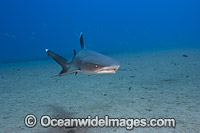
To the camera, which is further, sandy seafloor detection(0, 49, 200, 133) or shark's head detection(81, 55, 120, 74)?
sandy seafloor detection(0, 49, 200, 133)

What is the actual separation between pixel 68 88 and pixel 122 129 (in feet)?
11.0

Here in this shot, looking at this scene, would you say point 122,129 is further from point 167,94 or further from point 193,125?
point 167,94

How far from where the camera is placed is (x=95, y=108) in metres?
3.99

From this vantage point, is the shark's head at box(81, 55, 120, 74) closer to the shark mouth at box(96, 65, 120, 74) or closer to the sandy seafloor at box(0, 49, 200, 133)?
the shark mouth at box(96, 65, 120, 74)

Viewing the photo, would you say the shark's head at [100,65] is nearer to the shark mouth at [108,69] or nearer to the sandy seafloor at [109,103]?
the shark mouth at [108,69]

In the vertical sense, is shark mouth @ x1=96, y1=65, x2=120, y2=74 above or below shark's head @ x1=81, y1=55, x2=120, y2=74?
below

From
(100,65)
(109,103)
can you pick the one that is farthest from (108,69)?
(109,103)

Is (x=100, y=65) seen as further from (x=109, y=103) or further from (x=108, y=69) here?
(x=109, y=103)

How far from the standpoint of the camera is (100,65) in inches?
106

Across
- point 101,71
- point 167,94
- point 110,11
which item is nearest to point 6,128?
point 101,71

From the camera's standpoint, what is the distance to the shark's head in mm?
2637

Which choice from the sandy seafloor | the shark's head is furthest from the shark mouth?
the sandy seafloor

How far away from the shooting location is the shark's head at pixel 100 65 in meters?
2.64

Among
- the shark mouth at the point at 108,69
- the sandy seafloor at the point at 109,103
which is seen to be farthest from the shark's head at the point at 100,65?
the sandy seafloor at the point at 109,103
